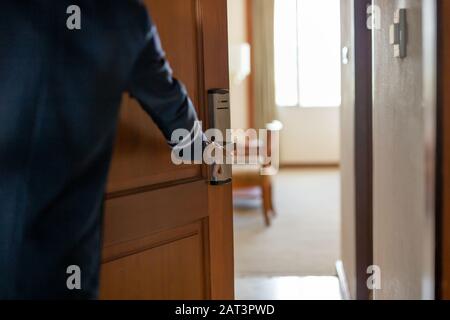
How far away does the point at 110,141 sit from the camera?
1.38m

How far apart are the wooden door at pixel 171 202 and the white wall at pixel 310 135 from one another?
655cm

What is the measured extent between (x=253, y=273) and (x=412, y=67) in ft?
7.55

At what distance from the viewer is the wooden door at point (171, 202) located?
1.58 metres

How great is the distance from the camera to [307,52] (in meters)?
7.92

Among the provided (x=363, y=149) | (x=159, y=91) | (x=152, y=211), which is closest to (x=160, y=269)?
(x=152, y=211)

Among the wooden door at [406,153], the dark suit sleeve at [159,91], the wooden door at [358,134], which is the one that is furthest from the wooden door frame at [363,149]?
the dark suit sleeve at [159,91]

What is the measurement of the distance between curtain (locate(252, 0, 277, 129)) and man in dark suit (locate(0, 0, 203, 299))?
6.76 metres

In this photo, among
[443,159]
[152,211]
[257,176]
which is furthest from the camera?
[257,176]

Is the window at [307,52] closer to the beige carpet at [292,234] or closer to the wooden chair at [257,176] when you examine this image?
the beige carpet at [292,234]

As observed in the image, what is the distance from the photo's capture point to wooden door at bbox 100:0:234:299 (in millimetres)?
1578

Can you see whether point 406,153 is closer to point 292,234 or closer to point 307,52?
point 292,234

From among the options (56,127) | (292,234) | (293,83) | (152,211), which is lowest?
(292,234)

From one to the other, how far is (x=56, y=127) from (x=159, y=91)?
0.29 meters

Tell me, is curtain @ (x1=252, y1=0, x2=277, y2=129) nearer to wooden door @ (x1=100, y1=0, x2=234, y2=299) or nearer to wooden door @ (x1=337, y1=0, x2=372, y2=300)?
wooden door @ (x1=337, y1=0, x2=372, y2=300)
